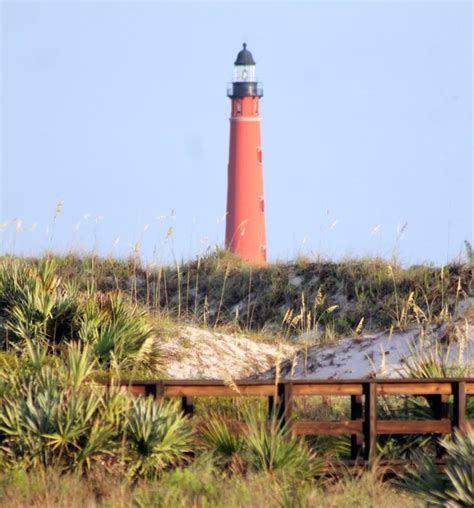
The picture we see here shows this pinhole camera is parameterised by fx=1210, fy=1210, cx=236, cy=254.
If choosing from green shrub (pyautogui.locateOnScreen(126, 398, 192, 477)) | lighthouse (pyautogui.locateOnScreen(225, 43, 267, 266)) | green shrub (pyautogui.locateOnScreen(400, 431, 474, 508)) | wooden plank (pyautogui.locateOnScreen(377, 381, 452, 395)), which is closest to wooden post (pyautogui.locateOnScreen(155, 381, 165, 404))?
green shrub (pyautogui.locateOnScreen(126, 398, 192, 477))

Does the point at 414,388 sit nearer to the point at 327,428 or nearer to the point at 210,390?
the point at 327,428

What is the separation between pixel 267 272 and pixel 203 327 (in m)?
5.09

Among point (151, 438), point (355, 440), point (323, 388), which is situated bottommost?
point (355, 440)

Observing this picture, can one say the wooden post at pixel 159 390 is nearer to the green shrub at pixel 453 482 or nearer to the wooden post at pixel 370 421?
the wooden post at pixel 370 421

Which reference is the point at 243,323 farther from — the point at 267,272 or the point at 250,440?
the point at 250,440

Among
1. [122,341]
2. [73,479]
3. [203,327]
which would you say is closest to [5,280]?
[122,341]

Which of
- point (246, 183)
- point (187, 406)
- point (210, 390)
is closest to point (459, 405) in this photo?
point (210, 390)

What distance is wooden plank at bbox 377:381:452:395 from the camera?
1362 cm

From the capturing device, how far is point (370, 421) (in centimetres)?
1361

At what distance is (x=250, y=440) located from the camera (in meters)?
11.9

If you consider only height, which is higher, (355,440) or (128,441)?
(128,441)

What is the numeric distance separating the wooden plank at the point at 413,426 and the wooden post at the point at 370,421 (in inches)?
5.8

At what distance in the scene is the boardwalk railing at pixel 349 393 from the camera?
13.4 meters

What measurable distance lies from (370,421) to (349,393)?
0.39 meters
